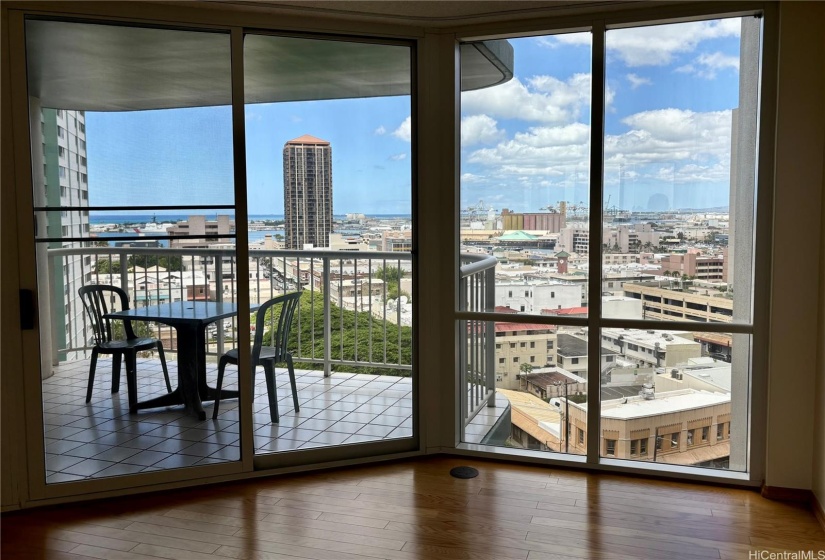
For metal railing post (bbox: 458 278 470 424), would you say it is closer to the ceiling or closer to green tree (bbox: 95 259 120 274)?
the ceiling

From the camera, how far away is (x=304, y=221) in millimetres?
3730

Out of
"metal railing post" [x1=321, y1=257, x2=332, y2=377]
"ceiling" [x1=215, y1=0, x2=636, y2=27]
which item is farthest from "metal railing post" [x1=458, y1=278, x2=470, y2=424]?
"ceiling" [x1=215, y1=0, x2=636, y2=27]

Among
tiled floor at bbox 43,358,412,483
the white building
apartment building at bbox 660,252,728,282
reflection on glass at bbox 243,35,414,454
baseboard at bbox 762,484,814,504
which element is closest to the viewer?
baseboard at bbox 762,484,814,504

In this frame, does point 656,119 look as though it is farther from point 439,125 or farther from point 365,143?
point 365,143

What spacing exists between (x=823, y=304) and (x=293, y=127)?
2.83 meters

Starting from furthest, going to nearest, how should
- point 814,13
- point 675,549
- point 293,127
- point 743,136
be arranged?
point 293,127, point 743,136, point 814,13, point 675,549

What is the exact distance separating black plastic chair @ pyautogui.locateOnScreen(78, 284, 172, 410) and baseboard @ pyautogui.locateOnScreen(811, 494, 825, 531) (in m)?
3.27

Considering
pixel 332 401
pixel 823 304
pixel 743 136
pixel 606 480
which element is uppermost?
pixel 743 136

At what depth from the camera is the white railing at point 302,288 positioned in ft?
11.1

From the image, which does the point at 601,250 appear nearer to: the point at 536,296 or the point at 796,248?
the point at 536,296

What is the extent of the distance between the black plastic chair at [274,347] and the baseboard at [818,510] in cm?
268

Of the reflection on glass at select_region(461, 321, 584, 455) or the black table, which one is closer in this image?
the black table

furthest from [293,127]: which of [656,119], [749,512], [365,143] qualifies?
[749,512]

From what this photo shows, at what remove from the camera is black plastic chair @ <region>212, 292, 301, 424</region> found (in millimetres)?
3670
